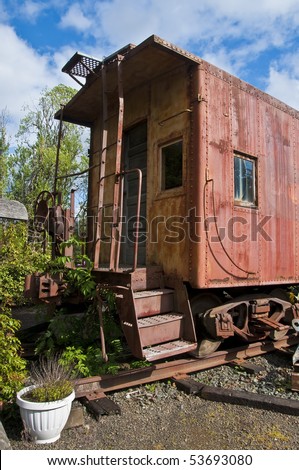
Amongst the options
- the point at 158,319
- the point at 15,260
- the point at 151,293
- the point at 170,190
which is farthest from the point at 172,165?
the point at 15,260

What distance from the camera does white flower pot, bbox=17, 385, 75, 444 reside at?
3275 millimetres

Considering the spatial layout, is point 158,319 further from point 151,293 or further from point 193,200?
point 193,200

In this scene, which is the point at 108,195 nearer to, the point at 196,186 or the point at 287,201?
the point at 196,186

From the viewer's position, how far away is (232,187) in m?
5.35

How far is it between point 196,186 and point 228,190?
0.66 metres

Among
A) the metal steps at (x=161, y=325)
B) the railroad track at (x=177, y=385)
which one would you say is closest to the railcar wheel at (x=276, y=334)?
the railroad track at (x=177, y=385)

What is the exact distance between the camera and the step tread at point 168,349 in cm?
419

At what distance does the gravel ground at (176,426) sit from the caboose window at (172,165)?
9.25 ft

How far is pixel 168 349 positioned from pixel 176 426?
892 millimetres

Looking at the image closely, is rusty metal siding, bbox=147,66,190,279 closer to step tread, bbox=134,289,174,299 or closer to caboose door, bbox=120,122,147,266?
step tread, bbox=134,289,174,299

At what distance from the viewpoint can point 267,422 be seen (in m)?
3.80

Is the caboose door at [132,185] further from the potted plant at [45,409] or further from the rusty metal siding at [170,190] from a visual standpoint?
the potted plant at [45,409]

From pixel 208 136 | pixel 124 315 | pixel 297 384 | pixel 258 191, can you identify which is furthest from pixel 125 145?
pixel 297 384

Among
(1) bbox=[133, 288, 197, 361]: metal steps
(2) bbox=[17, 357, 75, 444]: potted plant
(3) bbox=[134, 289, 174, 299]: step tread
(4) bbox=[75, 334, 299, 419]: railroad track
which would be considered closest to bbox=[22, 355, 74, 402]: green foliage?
(2) bbox=[17, 357, 75, 444]: potted plant
